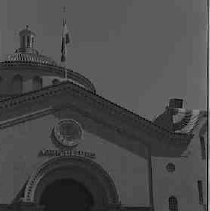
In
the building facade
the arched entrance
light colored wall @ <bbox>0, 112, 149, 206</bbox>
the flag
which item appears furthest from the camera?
the flag

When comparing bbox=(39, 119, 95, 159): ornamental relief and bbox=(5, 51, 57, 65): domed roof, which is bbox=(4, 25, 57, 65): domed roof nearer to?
bbox=(5, 51, 57, 65): domed roof

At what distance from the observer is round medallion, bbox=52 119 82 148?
1052 inches

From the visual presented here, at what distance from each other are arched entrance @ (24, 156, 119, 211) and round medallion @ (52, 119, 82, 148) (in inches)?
38.0

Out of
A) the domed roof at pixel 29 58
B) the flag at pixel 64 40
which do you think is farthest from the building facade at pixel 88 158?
the domed roof at pixel 29 58

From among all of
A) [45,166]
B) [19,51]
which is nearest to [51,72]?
[19,51]

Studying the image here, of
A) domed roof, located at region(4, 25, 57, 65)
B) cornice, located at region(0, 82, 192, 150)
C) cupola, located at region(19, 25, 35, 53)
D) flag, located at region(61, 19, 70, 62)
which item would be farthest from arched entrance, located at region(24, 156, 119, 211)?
cupola, located at region(19, 25, 35, 53)

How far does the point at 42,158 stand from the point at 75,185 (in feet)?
8.82

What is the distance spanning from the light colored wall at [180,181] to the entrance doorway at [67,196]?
419cm

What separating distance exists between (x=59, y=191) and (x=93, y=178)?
217 cm

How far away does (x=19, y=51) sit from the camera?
4003 cm

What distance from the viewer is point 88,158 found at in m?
26.7

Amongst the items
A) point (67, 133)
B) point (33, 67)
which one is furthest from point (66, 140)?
point (33, 67)

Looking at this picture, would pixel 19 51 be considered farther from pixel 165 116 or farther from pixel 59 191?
pixel 59 191

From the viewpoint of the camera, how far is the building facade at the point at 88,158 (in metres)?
25.9
